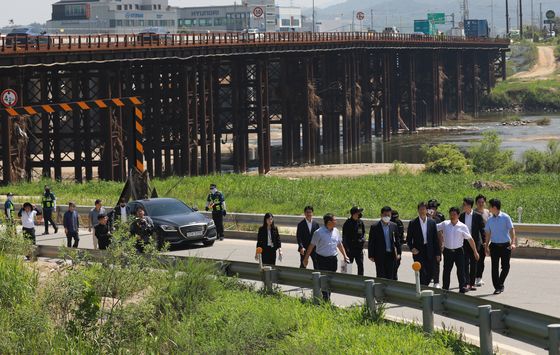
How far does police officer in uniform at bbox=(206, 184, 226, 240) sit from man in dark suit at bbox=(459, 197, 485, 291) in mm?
8892

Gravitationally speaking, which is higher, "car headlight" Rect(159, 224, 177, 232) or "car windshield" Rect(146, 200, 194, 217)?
"car windshield" Rect(146, 200, 194, 217)

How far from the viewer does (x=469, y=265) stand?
18.2m

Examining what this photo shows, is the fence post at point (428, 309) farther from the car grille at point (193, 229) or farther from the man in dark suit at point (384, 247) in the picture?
the car grille at point (193, 229)

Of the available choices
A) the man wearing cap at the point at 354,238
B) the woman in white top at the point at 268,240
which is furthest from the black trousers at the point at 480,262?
the woman in white top at the point at 268,240

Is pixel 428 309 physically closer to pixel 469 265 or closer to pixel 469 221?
pixel 469 265

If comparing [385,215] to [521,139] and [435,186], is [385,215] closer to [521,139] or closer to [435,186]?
[435,186]

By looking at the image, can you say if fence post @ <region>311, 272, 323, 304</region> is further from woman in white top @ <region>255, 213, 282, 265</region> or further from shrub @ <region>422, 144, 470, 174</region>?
shrub @ <region>422, 144, 470, 174</region>

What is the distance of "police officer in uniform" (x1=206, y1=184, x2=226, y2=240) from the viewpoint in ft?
86.8

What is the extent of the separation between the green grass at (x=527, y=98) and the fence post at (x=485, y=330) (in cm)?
13009

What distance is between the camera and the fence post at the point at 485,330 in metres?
12.4

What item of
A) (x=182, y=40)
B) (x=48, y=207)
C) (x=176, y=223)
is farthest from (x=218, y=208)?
(x=182, y=40)

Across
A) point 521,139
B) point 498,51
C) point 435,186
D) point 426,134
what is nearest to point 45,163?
point 435,186

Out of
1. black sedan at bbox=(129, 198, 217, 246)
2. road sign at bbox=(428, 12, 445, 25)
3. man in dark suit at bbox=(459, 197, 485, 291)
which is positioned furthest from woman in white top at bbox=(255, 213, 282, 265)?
road sign at bbox=(428, 12, 445, 25)

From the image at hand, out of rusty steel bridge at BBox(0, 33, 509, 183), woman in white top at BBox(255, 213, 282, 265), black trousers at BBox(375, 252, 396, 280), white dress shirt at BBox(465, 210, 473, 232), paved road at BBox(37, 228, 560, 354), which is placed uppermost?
rusty steel bridge at BBox(0, 33, 509, 183)
